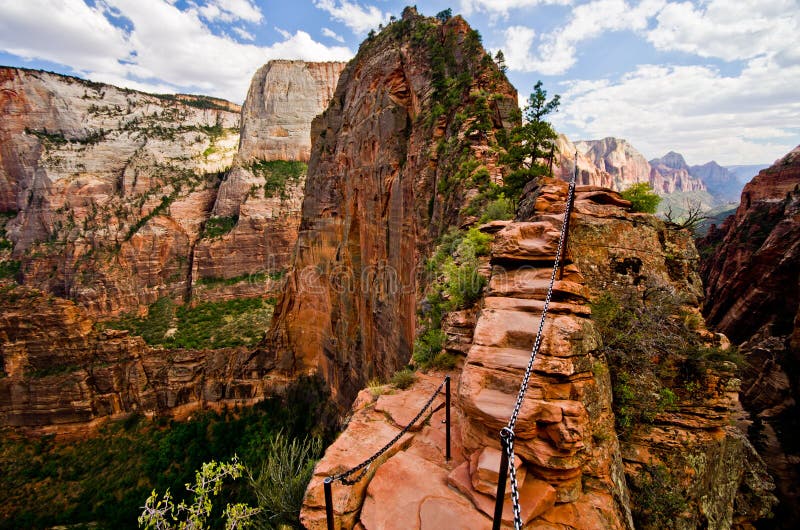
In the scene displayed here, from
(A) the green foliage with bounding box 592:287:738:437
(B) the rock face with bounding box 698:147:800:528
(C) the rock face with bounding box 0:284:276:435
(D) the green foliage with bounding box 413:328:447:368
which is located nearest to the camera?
(A) the green foliage with bounding box 592:287:738:437

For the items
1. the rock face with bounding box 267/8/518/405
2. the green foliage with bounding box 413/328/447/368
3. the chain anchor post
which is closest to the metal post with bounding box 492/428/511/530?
the chain anchor post

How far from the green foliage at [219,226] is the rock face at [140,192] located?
8.8 inches

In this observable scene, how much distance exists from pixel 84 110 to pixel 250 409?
77.2 metres

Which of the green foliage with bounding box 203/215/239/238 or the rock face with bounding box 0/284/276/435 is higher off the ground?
the green foliage with bounding box 203/215/239/238

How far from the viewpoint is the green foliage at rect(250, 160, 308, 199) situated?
67.8 m

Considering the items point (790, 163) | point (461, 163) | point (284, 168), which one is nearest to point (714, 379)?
point (461, 163)

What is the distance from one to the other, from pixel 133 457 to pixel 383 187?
35190mm

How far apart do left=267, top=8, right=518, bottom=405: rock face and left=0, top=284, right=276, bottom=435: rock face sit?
22.9 feet

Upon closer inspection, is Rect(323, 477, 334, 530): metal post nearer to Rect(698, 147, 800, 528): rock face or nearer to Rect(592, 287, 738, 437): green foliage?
Rect(592, 287, 738, 437): green foliage

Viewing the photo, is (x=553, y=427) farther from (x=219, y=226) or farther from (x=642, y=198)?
(x=219, y=226)

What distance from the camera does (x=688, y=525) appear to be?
5.25 metres

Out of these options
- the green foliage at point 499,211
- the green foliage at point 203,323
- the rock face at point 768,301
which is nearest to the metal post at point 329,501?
the green foliage at point 499,211

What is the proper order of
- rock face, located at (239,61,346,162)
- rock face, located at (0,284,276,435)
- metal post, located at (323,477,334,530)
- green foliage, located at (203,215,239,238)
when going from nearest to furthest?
1. metal post, located at (323,477,334,530)
2. rock face, located at (0,284,276,435)
3. green foliage, located at (203,215,239,238)
4. rock face, located at (239,61,346,162)

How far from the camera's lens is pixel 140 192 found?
211 feet
